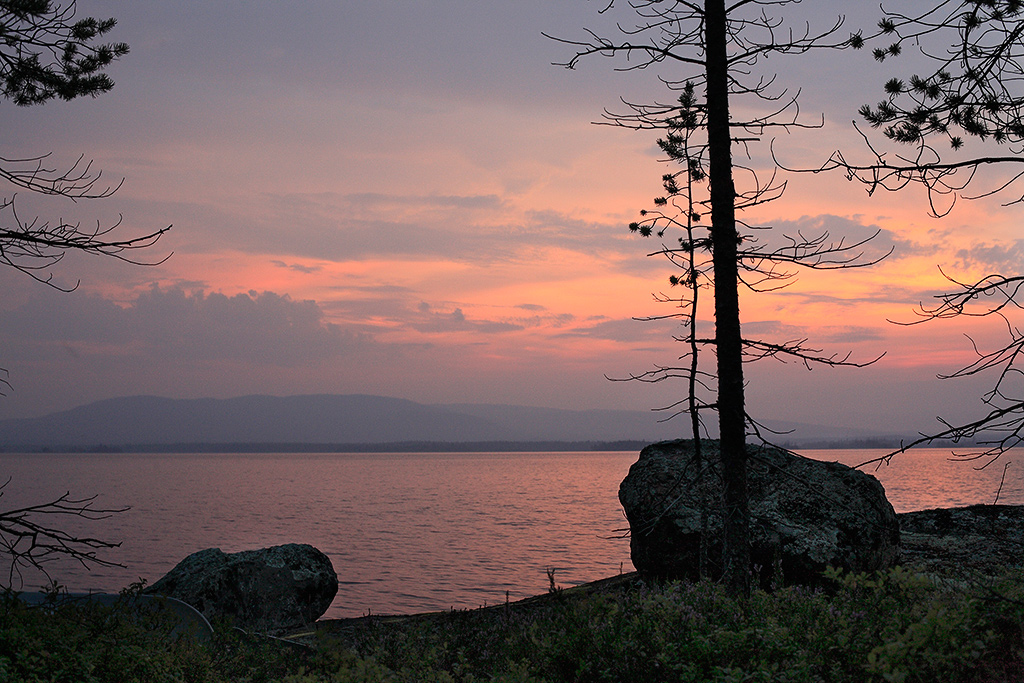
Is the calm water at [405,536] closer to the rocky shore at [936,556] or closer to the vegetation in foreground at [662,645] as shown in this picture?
the vegetation in foreground at [662,645]

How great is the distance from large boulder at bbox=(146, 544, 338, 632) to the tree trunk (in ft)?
34.5

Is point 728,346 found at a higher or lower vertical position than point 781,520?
higher

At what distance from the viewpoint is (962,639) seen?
539 centimetres

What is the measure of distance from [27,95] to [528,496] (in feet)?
212

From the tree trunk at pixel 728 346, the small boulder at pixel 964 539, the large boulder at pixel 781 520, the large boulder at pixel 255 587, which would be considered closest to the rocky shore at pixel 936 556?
the small boulder at pixel 964 539

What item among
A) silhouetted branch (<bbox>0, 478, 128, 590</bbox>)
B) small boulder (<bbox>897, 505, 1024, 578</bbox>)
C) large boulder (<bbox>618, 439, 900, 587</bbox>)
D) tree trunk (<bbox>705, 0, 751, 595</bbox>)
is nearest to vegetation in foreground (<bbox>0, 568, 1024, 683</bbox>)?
silhouetted branch (<bbox>0, 478, 128, 590</bbox>)

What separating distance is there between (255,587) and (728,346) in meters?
12.3

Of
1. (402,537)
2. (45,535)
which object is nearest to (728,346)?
(45,535)

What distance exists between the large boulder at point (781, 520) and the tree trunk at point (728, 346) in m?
3.39

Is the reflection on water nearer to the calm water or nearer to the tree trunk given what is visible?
the calm water

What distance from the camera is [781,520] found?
12773mm

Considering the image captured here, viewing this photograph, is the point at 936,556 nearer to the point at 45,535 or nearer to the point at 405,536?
the point at 45,535

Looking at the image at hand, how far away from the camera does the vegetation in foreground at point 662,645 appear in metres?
5.16

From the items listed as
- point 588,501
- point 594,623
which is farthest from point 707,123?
point 588,501
